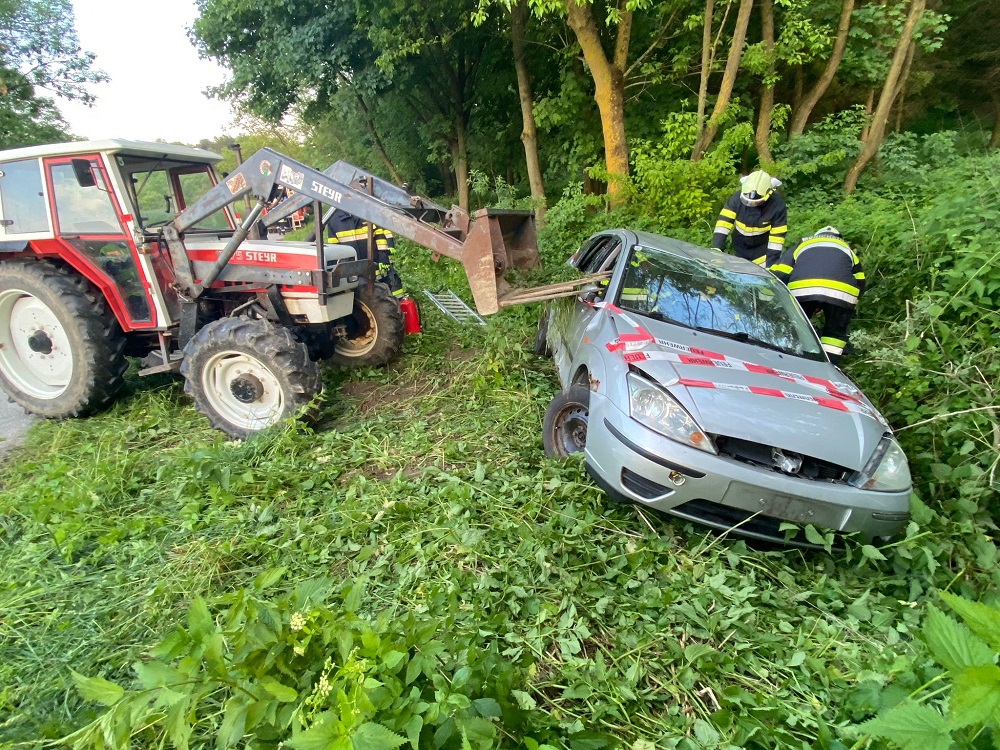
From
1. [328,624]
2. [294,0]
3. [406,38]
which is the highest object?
[294,0]

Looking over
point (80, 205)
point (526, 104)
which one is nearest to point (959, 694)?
point (80, 205)

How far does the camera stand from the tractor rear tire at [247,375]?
411 centimetres

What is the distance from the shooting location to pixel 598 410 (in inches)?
124

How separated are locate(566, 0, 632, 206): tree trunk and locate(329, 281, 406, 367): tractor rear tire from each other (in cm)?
469

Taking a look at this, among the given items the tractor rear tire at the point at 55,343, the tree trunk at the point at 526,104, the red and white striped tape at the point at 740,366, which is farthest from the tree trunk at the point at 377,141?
the red and white striped tape at the point at 740,366

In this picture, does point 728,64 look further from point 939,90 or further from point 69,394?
point 939,90

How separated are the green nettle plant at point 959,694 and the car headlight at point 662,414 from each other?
4.24ft

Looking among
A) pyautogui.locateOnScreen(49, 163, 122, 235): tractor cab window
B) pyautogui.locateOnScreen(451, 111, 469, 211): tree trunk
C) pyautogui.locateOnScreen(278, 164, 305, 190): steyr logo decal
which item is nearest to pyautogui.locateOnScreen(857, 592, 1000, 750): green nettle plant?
pyautogui.locateOnScreen(278, 164, 305, 190): steyr logo decal

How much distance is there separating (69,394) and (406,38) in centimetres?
902

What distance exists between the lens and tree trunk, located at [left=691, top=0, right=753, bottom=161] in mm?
7652

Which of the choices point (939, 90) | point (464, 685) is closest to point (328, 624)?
point (464, 685)

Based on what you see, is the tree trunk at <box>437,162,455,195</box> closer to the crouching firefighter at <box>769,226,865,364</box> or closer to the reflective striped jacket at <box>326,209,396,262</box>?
the reflective striped jacket at <box>326,209,396,262</box>

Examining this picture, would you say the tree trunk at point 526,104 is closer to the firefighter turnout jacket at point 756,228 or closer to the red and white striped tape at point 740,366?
the firefighter turnout jacket at point 756,228

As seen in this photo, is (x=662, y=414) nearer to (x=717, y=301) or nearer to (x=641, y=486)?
(x=641, y=486)
